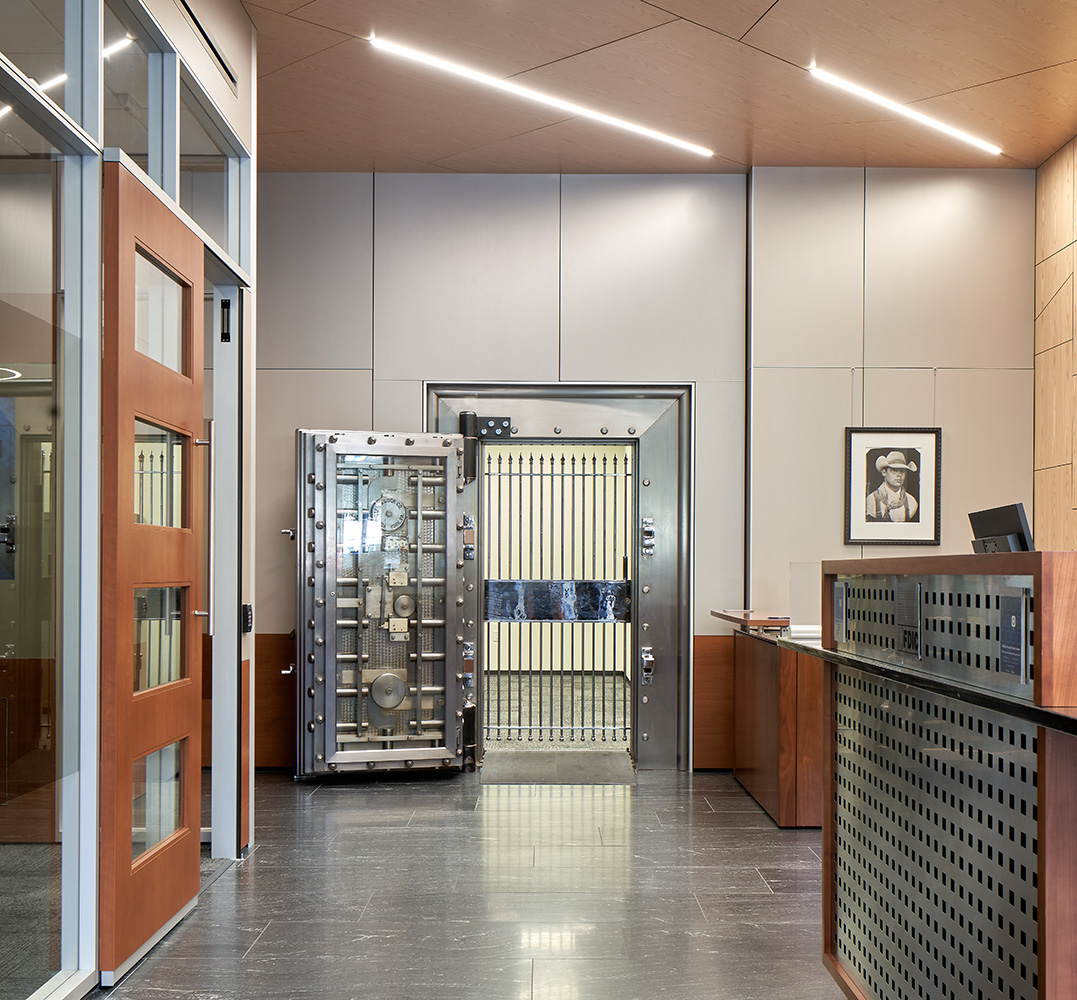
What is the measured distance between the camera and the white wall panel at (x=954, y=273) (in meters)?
6.01

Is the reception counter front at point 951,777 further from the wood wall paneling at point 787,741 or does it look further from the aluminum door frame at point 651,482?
the aluminum door frame at point 651,482

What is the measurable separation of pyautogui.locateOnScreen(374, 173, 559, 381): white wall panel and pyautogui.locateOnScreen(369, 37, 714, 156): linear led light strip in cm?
92

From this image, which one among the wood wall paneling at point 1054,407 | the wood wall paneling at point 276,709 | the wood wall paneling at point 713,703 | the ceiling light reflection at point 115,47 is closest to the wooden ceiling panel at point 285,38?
the ceiling light reflection at point 115,47

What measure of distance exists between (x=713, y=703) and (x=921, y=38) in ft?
12.4

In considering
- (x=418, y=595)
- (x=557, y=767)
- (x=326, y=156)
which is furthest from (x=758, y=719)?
(x=326, y=156)

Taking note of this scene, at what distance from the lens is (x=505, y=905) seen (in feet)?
12.1

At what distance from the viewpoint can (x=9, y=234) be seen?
2510 mm

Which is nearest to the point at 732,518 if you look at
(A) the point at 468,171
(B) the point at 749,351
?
(B) the point at 749,351

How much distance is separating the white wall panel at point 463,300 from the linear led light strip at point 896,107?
6.26 feet

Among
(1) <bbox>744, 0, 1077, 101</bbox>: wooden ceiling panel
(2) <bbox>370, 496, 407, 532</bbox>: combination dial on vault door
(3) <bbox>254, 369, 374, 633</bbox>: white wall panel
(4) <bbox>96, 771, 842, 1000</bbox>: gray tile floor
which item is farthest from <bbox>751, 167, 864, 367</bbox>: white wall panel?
(4) <bbox>96, 771, 842, 1000</bbox>: gray tile floor

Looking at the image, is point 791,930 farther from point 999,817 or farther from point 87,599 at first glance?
point 87,599

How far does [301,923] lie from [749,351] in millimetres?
4142

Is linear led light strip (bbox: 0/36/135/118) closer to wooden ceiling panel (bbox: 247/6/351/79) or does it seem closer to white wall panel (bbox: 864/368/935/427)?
wooden ceiling panel (bbox: 247/6/351/79)

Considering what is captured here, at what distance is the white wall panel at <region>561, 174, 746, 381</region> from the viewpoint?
6109 mm
